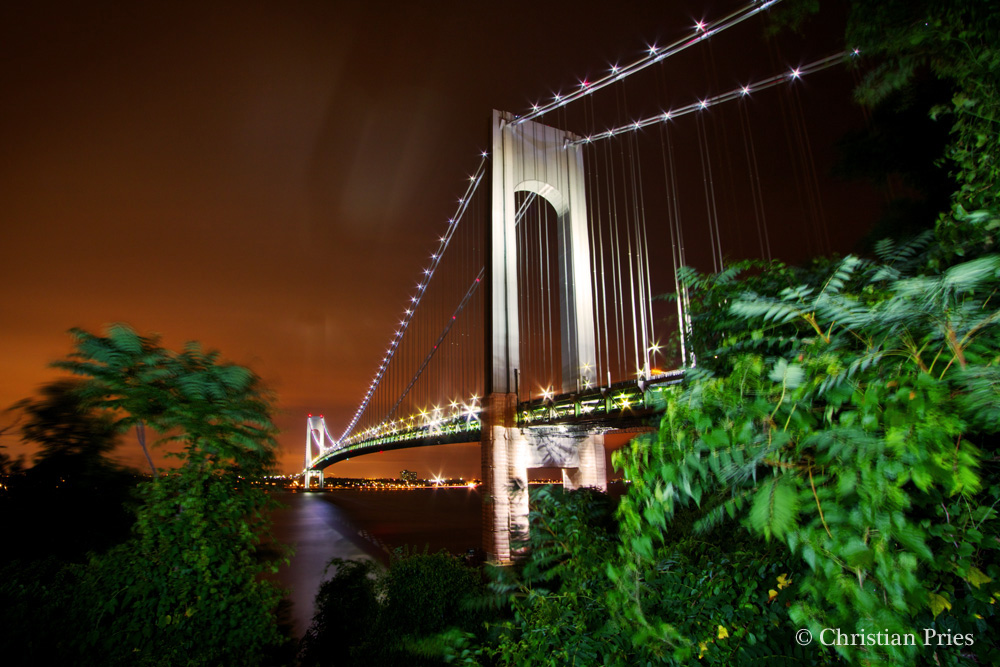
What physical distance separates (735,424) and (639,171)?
17.7m

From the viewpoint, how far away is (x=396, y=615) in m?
7.66

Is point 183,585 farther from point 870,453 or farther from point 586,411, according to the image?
point 586,411

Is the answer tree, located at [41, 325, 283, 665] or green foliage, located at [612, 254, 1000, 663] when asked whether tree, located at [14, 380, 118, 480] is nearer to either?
tree, located at [41, 325, 283, 665]

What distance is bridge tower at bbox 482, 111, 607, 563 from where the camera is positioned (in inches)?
518

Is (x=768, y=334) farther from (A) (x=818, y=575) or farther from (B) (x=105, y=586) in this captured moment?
(B) (x=105, y=586)

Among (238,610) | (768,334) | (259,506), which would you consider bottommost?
(238,610)

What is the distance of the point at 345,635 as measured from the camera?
9000 millimetres

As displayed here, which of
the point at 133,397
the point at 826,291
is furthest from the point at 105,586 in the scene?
the point at 826,291

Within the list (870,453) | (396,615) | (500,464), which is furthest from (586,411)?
(870,453)


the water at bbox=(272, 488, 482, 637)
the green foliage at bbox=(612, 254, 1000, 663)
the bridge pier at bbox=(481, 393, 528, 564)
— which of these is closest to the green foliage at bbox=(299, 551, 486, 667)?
the water at bbox=(272, 488, 482, 637)

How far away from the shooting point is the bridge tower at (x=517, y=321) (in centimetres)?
1315

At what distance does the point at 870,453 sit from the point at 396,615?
26.6 feet

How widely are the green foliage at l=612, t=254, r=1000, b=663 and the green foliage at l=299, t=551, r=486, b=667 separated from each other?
5.39m

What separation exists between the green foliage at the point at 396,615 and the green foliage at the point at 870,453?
5387mm
